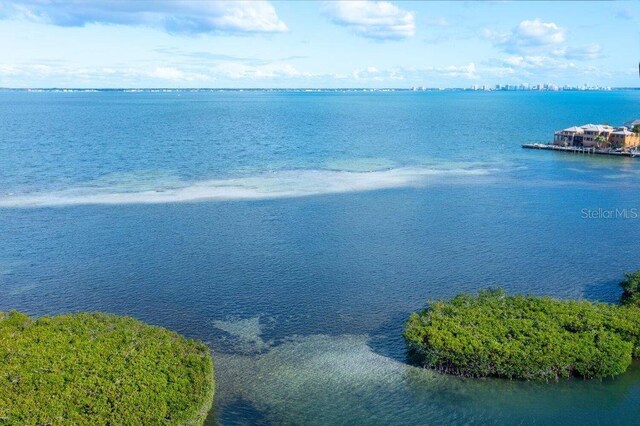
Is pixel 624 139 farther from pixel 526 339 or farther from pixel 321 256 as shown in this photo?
pixel 526 339

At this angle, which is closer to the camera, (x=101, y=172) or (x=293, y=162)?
(x=101, y=172)

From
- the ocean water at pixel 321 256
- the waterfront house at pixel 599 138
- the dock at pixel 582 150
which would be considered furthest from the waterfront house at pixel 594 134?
the ocean water at pixel 321 256

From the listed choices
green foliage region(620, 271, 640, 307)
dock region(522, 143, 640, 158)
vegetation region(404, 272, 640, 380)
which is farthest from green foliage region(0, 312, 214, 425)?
dock region(522, 143, 640, 158)

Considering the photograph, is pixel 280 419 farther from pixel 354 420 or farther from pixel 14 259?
pixel 14 259

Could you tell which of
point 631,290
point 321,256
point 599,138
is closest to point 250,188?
point 321,256

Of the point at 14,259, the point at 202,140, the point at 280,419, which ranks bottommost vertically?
the point at 280,419

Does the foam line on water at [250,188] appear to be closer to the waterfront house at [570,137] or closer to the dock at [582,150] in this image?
the dock at [582,150]

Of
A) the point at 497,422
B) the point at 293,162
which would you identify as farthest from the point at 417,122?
the point at 497,422
